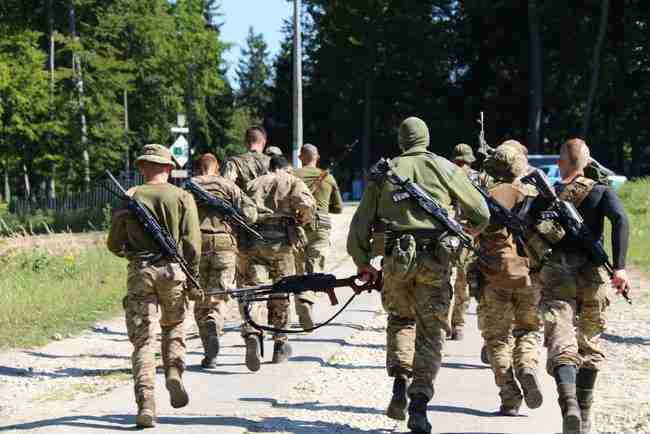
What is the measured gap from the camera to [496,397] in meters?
8.20

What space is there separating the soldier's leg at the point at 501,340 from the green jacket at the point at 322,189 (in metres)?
4.90

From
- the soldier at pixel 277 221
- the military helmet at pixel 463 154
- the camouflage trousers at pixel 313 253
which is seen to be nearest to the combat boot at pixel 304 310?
the soldier at pixel 277 221

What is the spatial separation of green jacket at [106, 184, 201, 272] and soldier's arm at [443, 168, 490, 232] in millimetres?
1963

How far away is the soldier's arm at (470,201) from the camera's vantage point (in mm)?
7039

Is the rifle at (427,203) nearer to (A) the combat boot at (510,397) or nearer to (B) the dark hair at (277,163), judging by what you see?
(A) the combat boot at (510,397)

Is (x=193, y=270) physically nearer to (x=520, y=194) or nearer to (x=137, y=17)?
(x=520, y=194)

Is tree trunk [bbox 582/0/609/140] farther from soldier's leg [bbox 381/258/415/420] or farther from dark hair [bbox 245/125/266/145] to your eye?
soldier's leg [bbox 381/258/415/420]

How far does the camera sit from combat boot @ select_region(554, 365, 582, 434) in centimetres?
639

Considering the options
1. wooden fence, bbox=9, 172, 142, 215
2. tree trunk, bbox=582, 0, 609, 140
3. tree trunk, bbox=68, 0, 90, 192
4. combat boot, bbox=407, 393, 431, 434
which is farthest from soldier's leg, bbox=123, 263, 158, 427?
tree trunk, bbox=582, 0, 609, 140

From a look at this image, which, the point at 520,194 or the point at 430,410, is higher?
the point at 520,194

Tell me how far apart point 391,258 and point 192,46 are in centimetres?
5168

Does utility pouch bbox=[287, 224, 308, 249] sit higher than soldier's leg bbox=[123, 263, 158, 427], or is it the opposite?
utility pouch bbox=[287, 224, 308, 249]

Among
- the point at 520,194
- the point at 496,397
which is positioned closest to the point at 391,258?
the point at 520,194

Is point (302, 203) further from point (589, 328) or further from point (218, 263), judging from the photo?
point (589, 328)
